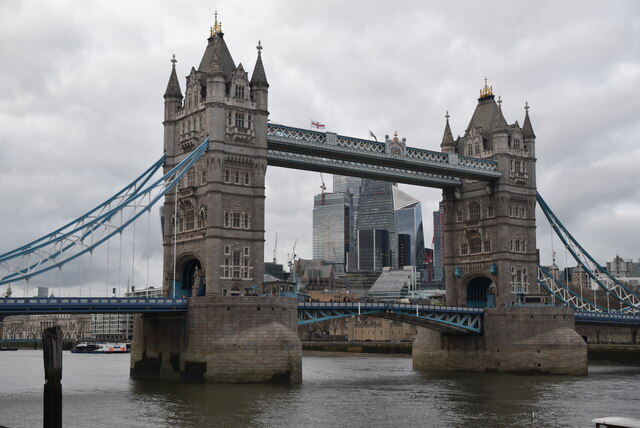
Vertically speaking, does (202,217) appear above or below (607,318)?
above

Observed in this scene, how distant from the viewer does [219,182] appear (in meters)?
76.5

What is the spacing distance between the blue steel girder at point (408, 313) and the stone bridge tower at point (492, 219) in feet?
19.6

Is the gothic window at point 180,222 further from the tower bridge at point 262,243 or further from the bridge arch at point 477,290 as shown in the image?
the bridge arch at point 477,290

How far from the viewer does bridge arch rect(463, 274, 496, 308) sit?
10181 cm

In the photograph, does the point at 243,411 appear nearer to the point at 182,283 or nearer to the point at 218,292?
the point at 218,292

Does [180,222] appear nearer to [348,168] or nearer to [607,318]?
[348,168]

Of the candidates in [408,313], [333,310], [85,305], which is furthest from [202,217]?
[408,313]

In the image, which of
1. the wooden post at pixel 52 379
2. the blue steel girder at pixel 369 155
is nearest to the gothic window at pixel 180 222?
the blue steel girder at pixel 369 155

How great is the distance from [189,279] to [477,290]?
126 ft

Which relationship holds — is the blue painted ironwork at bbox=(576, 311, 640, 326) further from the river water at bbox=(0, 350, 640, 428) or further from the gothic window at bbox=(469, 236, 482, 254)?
the river water at bbox=(0, 350, 640, 428)

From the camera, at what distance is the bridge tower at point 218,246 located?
69.9 metres

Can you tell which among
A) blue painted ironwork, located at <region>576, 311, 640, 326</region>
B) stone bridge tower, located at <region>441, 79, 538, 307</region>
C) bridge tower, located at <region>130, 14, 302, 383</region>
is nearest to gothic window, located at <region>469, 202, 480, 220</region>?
stone bridge tower, located at <region>441, 79, 538, 307</region>

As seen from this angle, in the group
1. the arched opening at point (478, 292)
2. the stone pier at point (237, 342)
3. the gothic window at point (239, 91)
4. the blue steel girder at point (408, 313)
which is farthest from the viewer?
the arched opening at point (478, 292)

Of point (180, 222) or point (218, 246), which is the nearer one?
point (218, 246)
